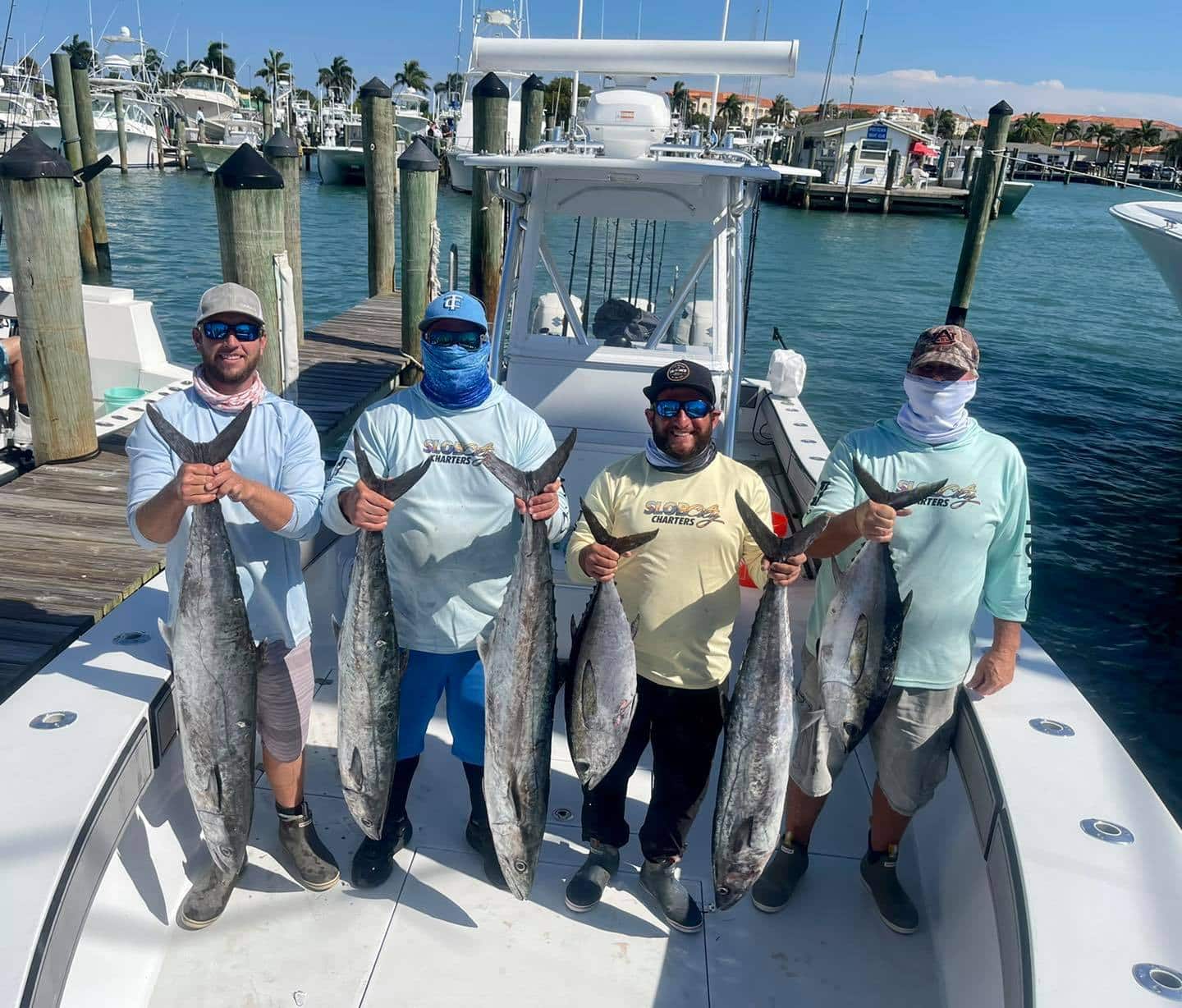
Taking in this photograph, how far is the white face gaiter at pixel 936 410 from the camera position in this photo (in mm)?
2283

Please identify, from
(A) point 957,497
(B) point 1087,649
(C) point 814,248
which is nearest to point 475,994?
(A) point 957,497

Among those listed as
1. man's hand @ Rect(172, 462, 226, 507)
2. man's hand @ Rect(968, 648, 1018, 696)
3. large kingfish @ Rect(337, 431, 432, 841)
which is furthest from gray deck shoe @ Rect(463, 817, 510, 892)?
man's hand @ Rect(968, 648, 1018, 696)

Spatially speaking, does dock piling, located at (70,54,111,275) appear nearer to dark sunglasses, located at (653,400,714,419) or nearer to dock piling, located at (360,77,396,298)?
dock piling, located at (360,77,396,298)

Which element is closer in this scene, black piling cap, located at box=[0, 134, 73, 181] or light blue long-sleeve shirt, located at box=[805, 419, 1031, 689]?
light blue long-sleeve shirt, located at box=[805, 419, 1031, 689]

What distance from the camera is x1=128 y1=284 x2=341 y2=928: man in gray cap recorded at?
2.14 metres

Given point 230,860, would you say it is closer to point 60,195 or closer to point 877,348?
point 60,195

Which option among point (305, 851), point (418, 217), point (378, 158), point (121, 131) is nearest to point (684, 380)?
point (305, 851)

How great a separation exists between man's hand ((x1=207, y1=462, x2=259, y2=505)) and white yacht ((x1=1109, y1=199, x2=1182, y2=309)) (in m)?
11.6

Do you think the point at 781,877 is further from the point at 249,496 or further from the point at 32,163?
the point at 32,163

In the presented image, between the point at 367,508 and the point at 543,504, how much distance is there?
42 centimetres

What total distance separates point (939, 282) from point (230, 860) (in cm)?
2653

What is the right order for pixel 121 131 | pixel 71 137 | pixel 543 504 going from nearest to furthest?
1. pixel 543 504
2. pixel 71 137
3. pixel 121 131

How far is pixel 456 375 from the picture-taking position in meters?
2.37

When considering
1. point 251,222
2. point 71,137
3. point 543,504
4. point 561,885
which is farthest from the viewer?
point 71,137
